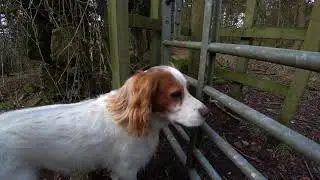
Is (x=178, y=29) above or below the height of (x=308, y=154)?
above

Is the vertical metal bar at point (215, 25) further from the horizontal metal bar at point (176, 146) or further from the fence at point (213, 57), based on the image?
the horizontal metal bar at point (176, 146)

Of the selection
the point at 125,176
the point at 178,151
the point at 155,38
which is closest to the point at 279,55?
the point at 125,176

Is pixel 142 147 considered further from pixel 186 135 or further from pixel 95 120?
pixel 186 135

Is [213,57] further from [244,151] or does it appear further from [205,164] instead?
[244,151]

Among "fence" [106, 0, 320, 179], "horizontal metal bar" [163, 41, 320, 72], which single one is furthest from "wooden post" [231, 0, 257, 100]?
"horizontal metal bar" [163, 41, 320, 72]

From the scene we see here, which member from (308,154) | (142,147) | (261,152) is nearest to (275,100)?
(261,152)

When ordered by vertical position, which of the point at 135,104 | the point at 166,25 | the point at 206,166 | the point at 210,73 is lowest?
the point at 206,166

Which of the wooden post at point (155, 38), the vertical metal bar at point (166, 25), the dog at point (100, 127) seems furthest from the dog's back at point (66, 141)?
the wooden post at point (155, 38)

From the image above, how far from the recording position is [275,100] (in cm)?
526

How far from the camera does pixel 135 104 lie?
2143 mm

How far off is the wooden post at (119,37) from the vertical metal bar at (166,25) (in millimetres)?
628

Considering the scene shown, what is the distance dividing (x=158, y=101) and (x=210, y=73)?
479mm

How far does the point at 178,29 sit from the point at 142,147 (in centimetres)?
160

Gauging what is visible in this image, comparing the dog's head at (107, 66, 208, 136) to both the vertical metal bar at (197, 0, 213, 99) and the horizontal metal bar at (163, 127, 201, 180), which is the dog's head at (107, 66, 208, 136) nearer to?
the vertical metal bar at (197, 0, 213, 99)
